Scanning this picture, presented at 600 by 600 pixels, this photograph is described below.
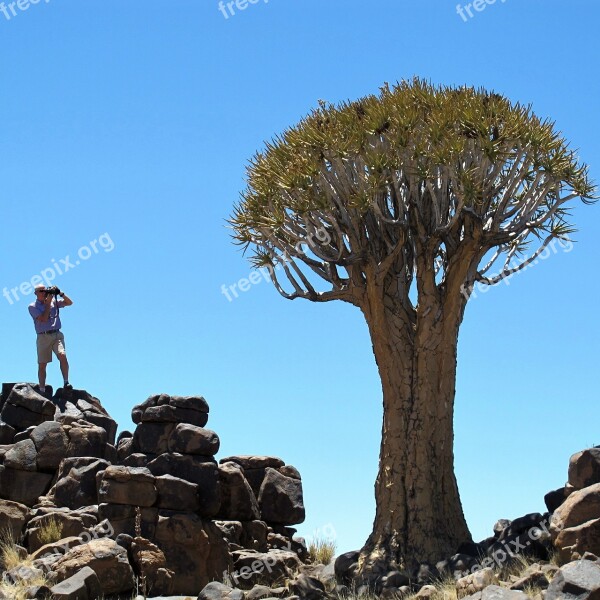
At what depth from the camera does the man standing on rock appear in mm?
23219

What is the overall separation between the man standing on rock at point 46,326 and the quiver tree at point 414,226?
7.02m

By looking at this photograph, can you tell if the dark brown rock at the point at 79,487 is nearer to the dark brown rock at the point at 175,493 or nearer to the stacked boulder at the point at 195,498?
the stacked boulder at the point at 195,498

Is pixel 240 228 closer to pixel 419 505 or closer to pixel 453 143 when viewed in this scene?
pixel 453 143

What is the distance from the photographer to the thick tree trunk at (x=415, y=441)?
1686 cm

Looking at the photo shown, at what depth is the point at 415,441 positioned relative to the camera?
17219mm

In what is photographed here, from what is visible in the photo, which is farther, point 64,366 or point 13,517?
point 64,366

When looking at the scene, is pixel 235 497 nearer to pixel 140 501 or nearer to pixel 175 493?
pixel 175 493

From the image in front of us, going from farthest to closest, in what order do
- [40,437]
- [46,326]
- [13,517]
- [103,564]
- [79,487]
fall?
[46,326], [40,437], [79,487], [13,517], [103,564]

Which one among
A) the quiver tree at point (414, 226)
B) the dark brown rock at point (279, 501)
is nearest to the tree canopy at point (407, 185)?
the quiver tree at point (414, 226)

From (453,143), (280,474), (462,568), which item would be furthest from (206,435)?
(453,143)

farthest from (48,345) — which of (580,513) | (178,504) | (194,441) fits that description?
(580,513)

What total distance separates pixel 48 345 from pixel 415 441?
383 inches

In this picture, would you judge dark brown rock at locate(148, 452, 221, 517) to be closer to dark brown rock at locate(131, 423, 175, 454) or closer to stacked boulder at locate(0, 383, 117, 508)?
dark brown rock at locate(131, 423, 175, 454)

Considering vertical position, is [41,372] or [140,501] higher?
[41,372]
